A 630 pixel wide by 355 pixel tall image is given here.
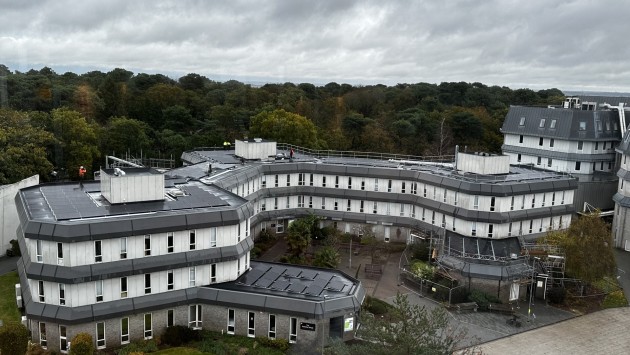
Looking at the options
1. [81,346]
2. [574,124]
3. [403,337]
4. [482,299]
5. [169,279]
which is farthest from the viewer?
[574,124]

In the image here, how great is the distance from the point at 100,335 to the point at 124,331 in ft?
5.22

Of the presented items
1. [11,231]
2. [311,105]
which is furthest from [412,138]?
[11,231]

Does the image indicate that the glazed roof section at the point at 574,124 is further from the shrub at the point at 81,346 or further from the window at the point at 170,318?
the shrub at the point at 81,346

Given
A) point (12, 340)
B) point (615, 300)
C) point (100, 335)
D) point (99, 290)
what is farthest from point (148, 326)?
point (615, 300)

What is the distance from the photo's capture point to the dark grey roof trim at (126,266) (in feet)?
119

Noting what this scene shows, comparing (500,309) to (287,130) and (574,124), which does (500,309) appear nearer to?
(574,124)

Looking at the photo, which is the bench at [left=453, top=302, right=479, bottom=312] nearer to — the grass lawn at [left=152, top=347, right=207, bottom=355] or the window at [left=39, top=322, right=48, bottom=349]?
the grass lawn at [left=152, top=347, right=207, bottom=355]

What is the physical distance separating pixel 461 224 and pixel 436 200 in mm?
4993

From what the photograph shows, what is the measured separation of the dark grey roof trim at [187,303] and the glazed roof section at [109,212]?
189 inches

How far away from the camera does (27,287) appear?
38.9 m

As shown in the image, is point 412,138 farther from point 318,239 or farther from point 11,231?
point 11,231

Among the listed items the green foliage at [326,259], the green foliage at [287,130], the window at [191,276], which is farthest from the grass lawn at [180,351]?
the green foliage at [287,130]

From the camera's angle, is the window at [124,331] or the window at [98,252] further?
the window at [124,331]

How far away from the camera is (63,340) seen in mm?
37094
